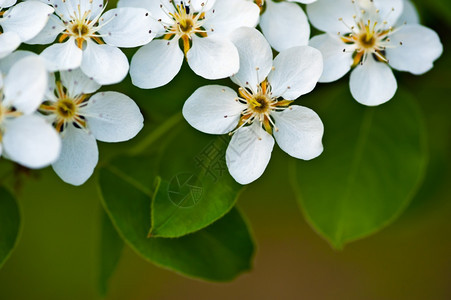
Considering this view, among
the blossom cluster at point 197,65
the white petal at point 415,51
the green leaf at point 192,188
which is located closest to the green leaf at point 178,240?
the green leaf at point 192,188

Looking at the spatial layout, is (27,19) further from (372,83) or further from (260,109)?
(372,83)

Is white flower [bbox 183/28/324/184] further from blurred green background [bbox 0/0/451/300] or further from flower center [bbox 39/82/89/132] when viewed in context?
blurred green background [bbox 0/0/451/300]

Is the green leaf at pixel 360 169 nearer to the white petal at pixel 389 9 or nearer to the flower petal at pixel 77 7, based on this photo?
the white petal at pixel 389 9

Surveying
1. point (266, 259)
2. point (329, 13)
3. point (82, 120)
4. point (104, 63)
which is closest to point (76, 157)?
point (82, 120)

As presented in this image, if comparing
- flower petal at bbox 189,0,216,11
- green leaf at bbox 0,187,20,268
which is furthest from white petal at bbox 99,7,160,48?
green leaf at bbox 0,187,20,268

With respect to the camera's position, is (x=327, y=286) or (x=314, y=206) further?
(x=327, y=286)

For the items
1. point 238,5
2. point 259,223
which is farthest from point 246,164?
point 259,223

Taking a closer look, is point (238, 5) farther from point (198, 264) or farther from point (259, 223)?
point (259, 223)
